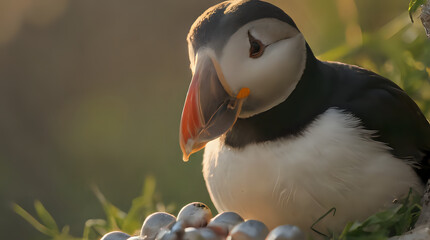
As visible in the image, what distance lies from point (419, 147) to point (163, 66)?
2452 mm

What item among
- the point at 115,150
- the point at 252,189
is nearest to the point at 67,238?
the point at 252,189

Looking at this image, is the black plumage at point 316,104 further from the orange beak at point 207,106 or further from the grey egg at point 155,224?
the grey egg at point 155,224

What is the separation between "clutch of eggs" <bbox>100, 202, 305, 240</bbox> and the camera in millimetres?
869

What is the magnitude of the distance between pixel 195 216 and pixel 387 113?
35 centimetres

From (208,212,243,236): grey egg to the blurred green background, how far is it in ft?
4.28

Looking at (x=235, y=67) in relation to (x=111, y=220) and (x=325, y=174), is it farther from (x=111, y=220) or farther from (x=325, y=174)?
(x=111, y=220)

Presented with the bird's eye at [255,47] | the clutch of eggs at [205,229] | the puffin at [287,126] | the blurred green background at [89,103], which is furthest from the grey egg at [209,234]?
the blurred green background at [89,103]

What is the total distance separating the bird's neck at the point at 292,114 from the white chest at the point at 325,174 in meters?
0.01

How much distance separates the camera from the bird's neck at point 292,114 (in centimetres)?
96

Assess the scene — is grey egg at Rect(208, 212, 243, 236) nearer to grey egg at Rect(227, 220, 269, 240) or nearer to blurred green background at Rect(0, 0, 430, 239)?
grey egg at Rect(227, 220, 269, 240)

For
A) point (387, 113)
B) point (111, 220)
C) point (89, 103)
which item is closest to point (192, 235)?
point (387, 113)

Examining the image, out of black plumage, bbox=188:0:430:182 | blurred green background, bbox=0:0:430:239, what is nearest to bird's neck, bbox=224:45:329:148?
black plumage, bbox=188:0:430:182

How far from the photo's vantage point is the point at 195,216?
97 cm

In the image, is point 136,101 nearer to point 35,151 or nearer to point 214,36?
point 35,151
